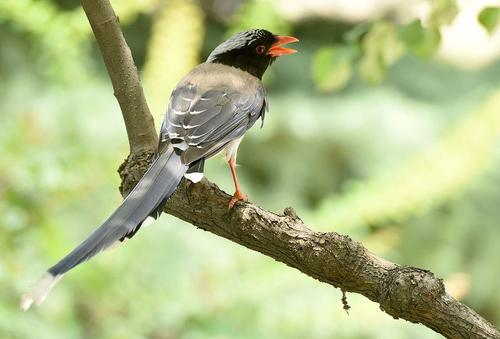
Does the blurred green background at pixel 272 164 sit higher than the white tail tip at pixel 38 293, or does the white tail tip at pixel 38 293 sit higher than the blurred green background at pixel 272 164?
the blurred green background at pixel 272 164

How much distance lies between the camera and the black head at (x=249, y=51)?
3.22 m

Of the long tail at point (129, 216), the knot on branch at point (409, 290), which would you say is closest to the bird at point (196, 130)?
the long tail at point (129, 216)

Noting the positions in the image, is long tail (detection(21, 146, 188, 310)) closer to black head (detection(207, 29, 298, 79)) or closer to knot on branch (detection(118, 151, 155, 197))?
knot on branch (detection(118, 151, 155, 197))

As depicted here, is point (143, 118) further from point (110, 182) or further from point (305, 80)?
point (305, 80)

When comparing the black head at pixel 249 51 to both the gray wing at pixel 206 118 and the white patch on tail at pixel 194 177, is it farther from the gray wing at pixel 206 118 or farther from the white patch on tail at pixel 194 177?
the white patch on tail at pixel 194 177

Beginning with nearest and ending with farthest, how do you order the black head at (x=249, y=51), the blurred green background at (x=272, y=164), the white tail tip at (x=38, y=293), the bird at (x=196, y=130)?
the white tail tip at (x=38, y=293), the bird at (x=196, y=130), the black head at (x=249, y=51), the blurred green background at (x=272, y=164)

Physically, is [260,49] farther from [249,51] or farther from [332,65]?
[332,65]

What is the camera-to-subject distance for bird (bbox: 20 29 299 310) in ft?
6.82

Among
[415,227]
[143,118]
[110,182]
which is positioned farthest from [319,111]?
[143,118]

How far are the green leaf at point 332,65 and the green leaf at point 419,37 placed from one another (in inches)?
10.3

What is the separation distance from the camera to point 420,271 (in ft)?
7.14

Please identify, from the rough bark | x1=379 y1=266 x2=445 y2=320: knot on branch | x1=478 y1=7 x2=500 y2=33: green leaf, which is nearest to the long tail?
the rough bark

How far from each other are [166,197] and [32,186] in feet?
4.54

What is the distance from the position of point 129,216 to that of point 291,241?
1.35 feet
